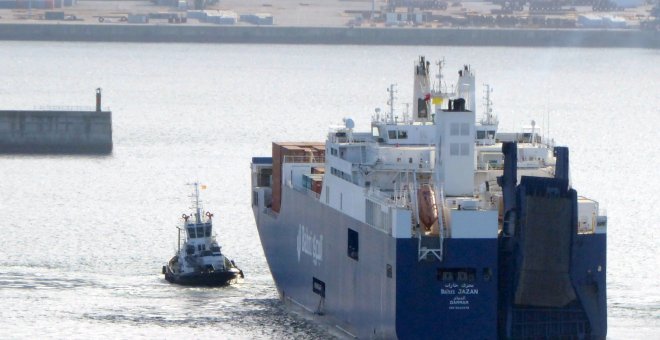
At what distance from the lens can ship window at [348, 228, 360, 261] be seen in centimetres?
4131

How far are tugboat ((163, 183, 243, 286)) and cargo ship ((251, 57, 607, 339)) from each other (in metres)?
5.98

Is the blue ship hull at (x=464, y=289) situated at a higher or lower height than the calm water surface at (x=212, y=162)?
higher

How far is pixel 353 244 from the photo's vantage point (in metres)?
41.7

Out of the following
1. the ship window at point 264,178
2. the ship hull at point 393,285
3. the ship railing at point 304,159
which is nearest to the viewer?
the ship hull at point 393,285

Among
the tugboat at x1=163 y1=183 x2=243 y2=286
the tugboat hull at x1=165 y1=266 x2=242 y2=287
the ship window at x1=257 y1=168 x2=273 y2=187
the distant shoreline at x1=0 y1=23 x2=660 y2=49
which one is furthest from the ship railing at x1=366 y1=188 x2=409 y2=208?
the distant shoreline at x1=0 y1=23 x2=660 y2=49

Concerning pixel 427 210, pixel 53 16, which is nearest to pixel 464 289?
pixel 427 210

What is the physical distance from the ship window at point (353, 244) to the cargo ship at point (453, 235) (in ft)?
0.07

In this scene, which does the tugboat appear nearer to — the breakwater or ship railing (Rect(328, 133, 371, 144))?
ship railing (Rect(328, 133, 371, 144))

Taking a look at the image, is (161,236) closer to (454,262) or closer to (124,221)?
(124,221)

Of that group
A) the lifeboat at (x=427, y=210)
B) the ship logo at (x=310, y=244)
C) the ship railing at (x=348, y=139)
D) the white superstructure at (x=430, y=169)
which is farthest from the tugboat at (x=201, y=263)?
the lifeboat at (x=427, y=210)

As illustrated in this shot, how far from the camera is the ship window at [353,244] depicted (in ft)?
136

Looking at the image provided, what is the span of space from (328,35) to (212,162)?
322ft

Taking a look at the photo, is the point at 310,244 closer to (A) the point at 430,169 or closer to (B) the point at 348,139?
(B) the point at 348,139

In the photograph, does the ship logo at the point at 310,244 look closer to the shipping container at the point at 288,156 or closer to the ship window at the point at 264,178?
the shipping container at the point at 288,156
